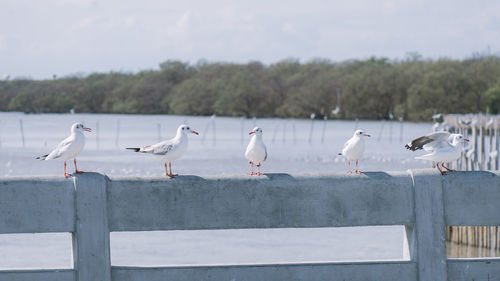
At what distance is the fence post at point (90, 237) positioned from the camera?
6516mm

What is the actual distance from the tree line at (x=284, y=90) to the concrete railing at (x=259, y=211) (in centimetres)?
9522

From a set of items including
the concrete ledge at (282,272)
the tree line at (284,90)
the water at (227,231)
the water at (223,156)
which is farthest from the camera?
the tree line at (284,90)

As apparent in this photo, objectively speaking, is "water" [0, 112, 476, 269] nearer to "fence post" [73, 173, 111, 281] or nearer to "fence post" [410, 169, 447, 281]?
"fence post" [410, 169, 447, 281]

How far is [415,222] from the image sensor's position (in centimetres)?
700

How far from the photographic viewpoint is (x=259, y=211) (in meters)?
6.76

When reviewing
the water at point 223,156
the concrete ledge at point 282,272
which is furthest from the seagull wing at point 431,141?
the water at point 223,156

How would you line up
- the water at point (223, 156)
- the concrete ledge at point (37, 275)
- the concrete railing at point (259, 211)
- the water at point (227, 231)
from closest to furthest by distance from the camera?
the concrete ledge at point (37, 275)
the concrete railing at point (259, 211)
the water at point (227, 231)
the water at point (223, 156)

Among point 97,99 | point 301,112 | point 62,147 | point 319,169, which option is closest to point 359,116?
point 301,112

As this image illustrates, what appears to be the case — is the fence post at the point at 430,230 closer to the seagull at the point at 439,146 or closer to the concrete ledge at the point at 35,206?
the seagull at the point at 439,146

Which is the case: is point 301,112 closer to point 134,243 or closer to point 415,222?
point 134,243

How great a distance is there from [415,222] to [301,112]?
4963 inches

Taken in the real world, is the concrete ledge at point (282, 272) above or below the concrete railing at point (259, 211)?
below

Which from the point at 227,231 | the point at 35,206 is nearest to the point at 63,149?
the point at 35,206

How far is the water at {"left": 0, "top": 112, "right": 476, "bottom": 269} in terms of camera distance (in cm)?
2283
